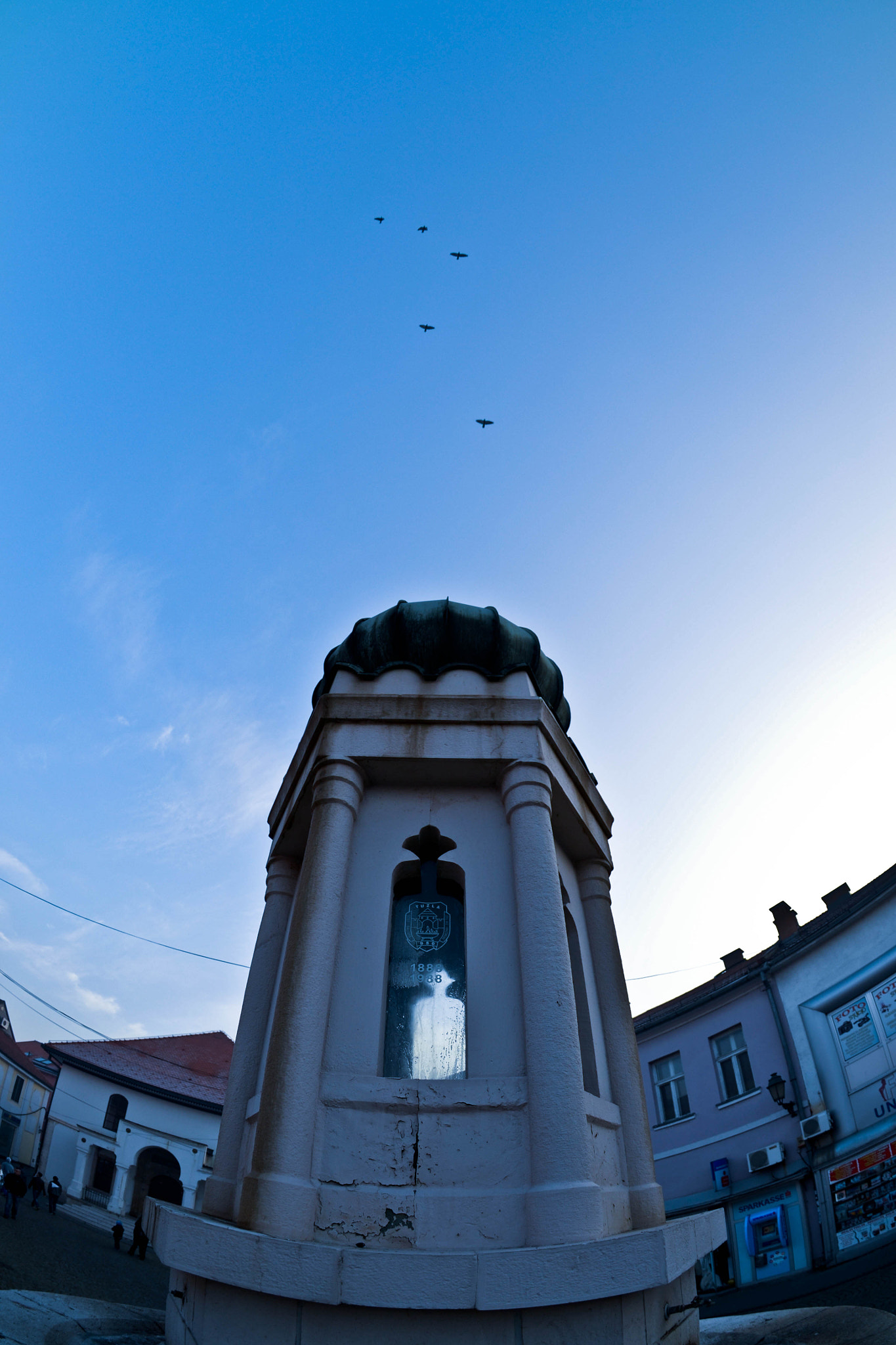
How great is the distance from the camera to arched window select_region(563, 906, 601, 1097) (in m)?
6.12

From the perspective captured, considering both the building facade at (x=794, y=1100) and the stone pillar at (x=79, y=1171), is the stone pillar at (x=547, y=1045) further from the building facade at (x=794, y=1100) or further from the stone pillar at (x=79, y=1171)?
the stone pillar at (x=79, y=1171)

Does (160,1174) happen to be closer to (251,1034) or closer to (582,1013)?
(251,1034)

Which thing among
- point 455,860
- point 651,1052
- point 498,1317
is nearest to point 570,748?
point 455,860

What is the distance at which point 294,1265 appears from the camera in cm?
412

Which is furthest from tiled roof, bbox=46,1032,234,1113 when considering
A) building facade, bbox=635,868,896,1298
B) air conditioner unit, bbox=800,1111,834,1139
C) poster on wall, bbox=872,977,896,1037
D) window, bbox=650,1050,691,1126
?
poster on wall, bbox=872,977,896,1037

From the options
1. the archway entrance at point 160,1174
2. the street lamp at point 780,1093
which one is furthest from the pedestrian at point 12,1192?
the street lamp at point 780,1093

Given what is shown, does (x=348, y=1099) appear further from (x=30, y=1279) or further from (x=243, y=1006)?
(x=30, y=1279)

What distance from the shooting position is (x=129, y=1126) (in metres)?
29.5

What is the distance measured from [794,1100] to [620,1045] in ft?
39.7

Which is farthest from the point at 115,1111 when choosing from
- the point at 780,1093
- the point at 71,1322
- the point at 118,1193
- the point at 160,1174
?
the point at 71,1322

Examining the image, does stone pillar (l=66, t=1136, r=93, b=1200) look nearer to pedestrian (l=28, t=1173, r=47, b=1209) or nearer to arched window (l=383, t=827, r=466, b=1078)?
pedestrian (l=28, t=1173, r=47, b=1209)

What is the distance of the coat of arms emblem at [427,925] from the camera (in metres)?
6.03

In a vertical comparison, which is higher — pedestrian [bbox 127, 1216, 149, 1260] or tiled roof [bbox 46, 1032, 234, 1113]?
tiled roof [bbox 46, 1032, 234, 1113]

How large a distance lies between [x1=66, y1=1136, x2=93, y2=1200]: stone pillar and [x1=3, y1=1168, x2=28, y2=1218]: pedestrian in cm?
789
